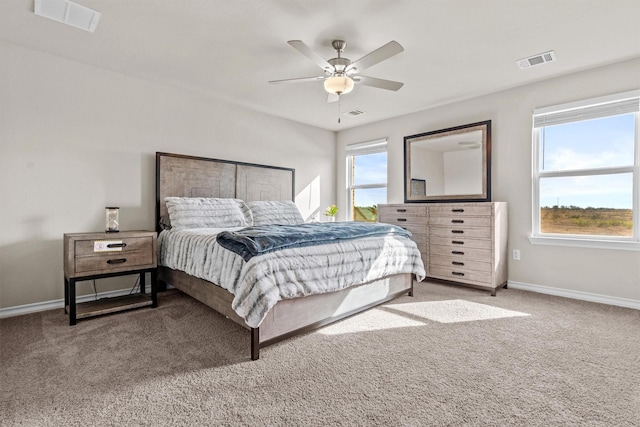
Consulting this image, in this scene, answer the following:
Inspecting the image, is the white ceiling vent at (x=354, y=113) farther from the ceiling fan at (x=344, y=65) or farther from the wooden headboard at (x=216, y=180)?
the ceiling fan at (x=344, y=65)

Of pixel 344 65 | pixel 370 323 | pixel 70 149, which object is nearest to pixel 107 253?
pixel 70 149

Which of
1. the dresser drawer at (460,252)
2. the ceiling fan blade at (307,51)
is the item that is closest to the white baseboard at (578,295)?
the dresser drawer at (460,252)

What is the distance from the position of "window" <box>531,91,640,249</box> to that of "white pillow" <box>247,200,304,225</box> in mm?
2980

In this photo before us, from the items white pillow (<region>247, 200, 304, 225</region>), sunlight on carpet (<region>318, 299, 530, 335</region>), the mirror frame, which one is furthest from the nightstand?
the mirror frame

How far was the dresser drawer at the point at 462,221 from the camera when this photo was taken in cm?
353

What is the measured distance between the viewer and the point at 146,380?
1.74 metres

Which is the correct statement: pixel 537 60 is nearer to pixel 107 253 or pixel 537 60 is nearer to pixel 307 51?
pixel 307 51

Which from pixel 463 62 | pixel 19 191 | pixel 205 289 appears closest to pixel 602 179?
pixel 463 62

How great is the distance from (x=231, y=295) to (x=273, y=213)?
206cm

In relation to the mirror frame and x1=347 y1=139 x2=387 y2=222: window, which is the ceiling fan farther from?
x1=347 y1=139 x2=387 y2=222: window

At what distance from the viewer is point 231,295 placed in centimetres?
218

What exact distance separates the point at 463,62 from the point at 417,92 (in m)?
0.83

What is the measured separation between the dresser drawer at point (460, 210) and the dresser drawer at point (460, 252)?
1.34ft

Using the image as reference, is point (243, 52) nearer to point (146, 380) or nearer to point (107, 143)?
point (107, 143)
